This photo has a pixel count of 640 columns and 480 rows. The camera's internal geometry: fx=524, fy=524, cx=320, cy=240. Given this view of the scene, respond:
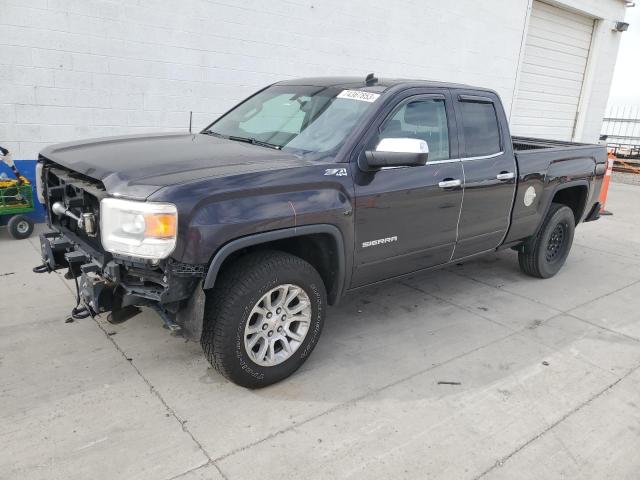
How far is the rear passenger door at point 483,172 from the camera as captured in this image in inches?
163

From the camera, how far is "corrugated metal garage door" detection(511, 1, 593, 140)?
13.6 meters

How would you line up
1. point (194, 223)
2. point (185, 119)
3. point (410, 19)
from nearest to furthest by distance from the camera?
point (194, 223)
point (185, 119)
point (410, 19)

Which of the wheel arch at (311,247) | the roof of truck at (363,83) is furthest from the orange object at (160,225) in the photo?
the roof of truck at (363,83)

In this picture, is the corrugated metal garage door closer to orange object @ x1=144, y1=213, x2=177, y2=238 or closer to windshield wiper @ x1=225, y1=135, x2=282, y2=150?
windshield wiper @ x1=225, y1=135, x2=282, y2=150

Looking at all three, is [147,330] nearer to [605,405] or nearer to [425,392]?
[425,392]

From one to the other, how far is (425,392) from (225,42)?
5.91m

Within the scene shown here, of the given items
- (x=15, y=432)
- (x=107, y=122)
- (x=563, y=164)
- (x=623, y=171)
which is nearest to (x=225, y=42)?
(x=107, y=122)

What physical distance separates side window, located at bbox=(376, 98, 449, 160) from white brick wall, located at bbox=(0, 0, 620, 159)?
4.37 metres

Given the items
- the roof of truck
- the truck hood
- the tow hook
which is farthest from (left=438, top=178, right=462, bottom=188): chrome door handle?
the tow hook

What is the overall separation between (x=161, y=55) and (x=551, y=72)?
1154 cm

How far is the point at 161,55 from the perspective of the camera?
6.91m

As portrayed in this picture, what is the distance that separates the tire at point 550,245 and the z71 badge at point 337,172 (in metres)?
2.87

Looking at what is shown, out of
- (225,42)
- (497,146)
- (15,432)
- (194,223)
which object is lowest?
(15,432)

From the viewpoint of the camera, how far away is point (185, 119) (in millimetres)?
7328
